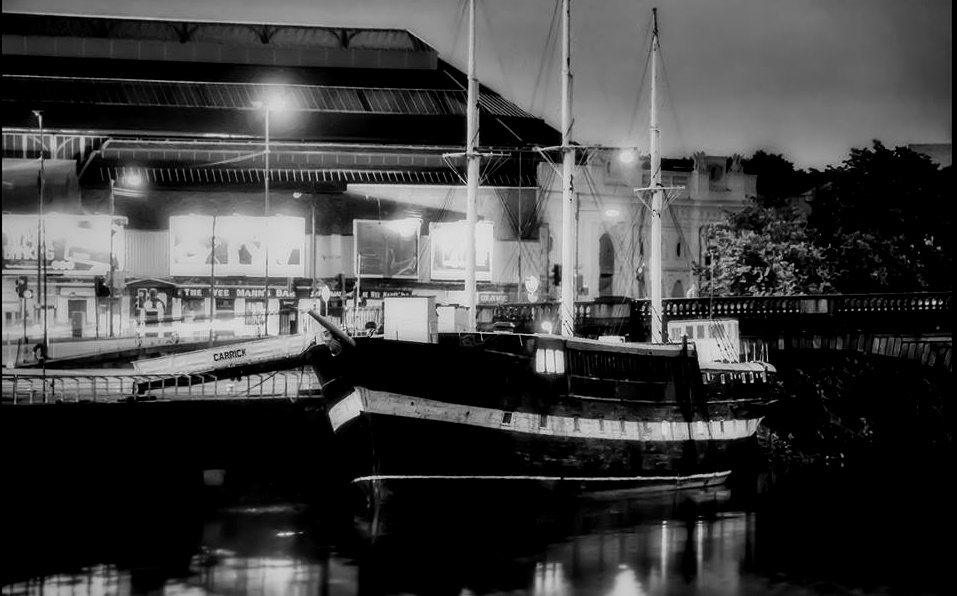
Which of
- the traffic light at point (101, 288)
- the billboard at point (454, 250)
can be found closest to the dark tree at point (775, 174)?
the billboard at point (454, 250)

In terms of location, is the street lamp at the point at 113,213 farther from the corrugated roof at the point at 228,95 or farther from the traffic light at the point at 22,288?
the corrugated roof at the point at 228,95

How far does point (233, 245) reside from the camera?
6138 cm

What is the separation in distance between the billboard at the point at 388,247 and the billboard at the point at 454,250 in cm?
111

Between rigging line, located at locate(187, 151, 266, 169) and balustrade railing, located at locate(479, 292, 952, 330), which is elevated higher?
rigging line, located at locate(187, 151, 266, 169)

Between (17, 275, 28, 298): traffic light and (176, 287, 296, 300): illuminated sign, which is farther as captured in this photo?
(176, 287, 296, 300): illuminated sign

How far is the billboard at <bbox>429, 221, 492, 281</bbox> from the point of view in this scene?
6359cm

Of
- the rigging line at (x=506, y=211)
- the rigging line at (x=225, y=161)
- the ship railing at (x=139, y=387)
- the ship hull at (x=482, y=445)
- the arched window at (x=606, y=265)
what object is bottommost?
the ship hull at (x=482, y=445)

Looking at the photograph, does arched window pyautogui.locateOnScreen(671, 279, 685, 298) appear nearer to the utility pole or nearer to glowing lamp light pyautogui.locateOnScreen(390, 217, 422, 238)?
glowing lamp light pyautogui.locateOnScreen(390, 217, 422, 238)

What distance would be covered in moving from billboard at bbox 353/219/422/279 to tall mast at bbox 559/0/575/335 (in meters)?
24.3

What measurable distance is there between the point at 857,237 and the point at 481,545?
122ft

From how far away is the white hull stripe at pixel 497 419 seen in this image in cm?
3225

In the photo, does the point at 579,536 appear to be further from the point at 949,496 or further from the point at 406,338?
the point at 949,496

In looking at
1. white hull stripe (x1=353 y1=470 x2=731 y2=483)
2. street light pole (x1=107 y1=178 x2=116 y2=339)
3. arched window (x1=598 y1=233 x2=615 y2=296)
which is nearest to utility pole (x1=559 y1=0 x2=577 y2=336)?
white hull stripe (x1=353 y1=470 x2=731 y2=483)

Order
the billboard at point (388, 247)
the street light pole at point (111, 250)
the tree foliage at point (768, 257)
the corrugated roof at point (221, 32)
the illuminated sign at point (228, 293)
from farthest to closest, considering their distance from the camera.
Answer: the corrugated roof at point (221, 32) → the billboard at point (388, 247) → the illuminated sign at point (228, 293) → the tree foliage at point (768, 257) → the street light pole at point (111, 250)
